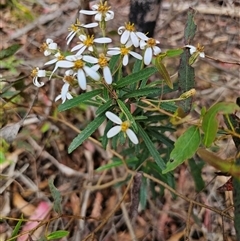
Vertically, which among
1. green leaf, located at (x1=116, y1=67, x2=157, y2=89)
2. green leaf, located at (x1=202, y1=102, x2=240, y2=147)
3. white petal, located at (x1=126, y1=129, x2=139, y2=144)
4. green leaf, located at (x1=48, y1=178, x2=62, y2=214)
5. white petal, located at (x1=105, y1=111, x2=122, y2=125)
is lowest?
green leaf, located at (x1=48, y1=178, x2=62, y2=214)

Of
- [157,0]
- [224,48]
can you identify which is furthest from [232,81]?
[157,0]

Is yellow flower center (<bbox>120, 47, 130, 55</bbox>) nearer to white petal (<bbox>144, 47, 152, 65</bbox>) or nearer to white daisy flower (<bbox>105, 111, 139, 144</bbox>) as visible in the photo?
white petal (<bbox>144, 47, 152, 65</bbox>)

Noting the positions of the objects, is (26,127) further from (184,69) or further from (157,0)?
(184,69)

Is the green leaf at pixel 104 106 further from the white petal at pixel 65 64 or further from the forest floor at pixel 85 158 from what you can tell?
the forest floor at pixel 85 158

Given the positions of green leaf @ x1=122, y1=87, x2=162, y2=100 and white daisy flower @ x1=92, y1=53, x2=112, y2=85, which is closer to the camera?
white daisy flower @ x1=92, y1=53, x2=112, y2=85

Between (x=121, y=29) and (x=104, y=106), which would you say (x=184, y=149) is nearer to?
(x=104, y=106)

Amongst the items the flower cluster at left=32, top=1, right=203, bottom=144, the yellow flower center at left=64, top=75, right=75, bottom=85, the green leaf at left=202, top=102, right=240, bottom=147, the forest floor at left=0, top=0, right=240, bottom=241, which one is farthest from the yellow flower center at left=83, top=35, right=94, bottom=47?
the forest floor at left=0, top=0, right=240, bottom=241
